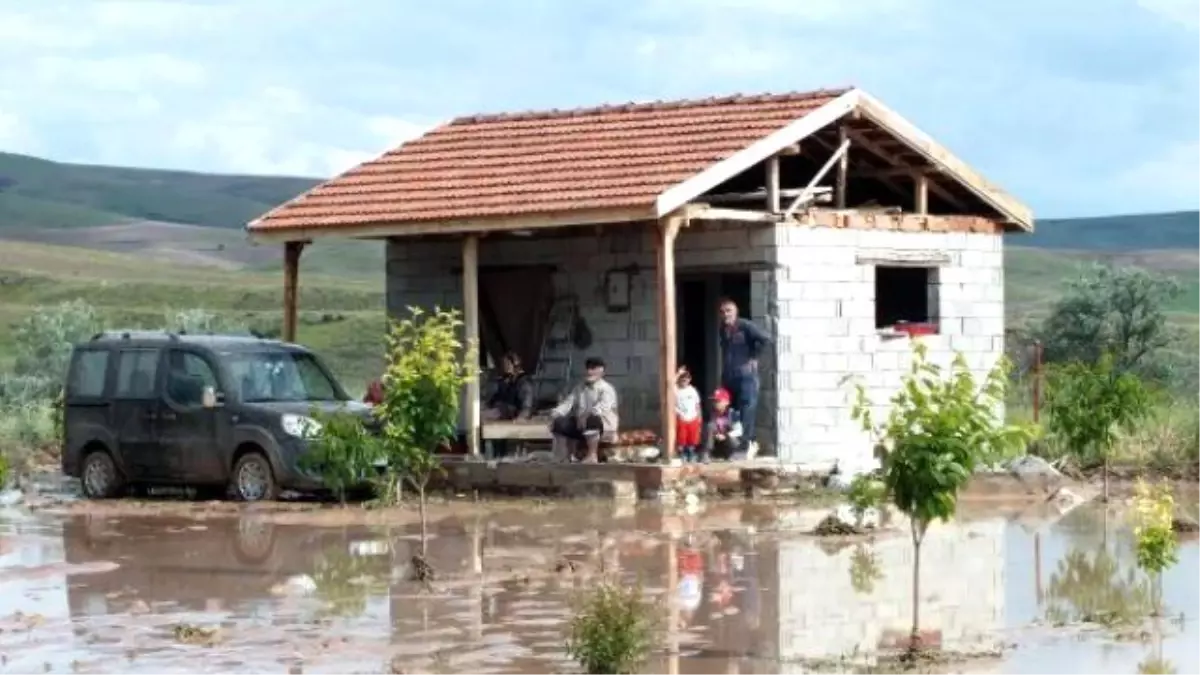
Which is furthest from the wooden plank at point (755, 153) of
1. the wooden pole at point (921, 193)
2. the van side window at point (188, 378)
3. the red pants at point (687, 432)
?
the van side window at point (188, 378)

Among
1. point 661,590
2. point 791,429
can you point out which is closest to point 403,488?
point 791,429

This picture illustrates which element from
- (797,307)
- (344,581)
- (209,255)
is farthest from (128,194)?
(344,581)

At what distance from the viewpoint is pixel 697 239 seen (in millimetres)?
26250

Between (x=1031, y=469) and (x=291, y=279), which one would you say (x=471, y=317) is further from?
(x=1031, y=469)

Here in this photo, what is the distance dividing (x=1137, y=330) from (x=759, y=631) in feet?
101

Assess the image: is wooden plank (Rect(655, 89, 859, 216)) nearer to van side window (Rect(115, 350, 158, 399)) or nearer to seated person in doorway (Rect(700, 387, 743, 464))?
seated person in doorway (Rect(700, 387, 743, 464))

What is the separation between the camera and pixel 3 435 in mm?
31609

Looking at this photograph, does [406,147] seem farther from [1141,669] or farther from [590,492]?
[1141,669]

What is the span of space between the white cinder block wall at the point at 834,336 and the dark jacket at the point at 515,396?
3026 millimetres

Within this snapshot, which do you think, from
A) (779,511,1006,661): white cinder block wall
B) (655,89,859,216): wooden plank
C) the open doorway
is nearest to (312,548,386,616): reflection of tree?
(779,511,1006,661): white cinder block wall

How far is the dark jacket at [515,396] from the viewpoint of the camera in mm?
26844

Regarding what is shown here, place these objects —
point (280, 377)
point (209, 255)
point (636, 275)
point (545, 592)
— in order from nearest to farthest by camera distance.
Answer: point (545, 592) → point (280, 377) → point (636, 275) → point (209, 255)

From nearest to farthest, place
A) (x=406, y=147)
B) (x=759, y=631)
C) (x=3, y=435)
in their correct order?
(x=759, y=631), (x=406, y=147), (x=3, y=435)

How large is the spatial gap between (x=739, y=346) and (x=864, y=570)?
7.38m
